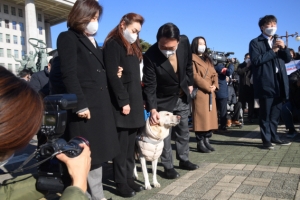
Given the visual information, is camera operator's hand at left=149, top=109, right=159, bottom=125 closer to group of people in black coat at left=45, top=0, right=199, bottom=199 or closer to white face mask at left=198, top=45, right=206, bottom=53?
group of people in black coat at left=45, top=0, right=199, bottom=199

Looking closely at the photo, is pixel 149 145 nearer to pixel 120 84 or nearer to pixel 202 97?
pixel 120 84

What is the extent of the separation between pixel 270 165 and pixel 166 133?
5.60ft

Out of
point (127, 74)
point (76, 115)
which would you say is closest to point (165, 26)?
point (127, 74)

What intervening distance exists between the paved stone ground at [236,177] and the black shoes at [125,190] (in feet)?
0.24

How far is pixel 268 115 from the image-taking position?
5445 mm

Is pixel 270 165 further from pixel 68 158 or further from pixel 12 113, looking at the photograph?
pixel 12 113

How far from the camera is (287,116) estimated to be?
6.74m

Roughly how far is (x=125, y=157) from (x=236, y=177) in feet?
4.78

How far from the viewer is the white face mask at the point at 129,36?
138 inches

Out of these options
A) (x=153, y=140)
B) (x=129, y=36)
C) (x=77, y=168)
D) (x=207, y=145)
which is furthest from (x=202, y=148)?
(x=77, y=168)

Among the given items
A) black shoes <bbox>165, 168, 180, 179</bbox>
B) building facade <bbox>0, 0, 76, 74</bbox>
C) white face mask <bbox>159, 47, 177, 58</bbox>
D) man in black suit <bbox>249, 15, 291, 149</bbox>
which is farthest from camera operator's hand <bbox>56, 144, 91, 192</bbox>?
building facade <bbox>0, 0, 76, 74</bbox>

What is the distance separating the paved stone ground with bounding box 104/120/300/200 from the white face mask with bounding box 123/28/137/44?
1785 millimetres

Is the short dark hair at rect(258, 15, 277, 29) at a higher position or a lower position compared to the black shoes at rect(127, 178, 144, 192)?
higher

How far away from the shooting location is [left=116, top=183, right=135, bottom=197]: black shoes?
333 cm
